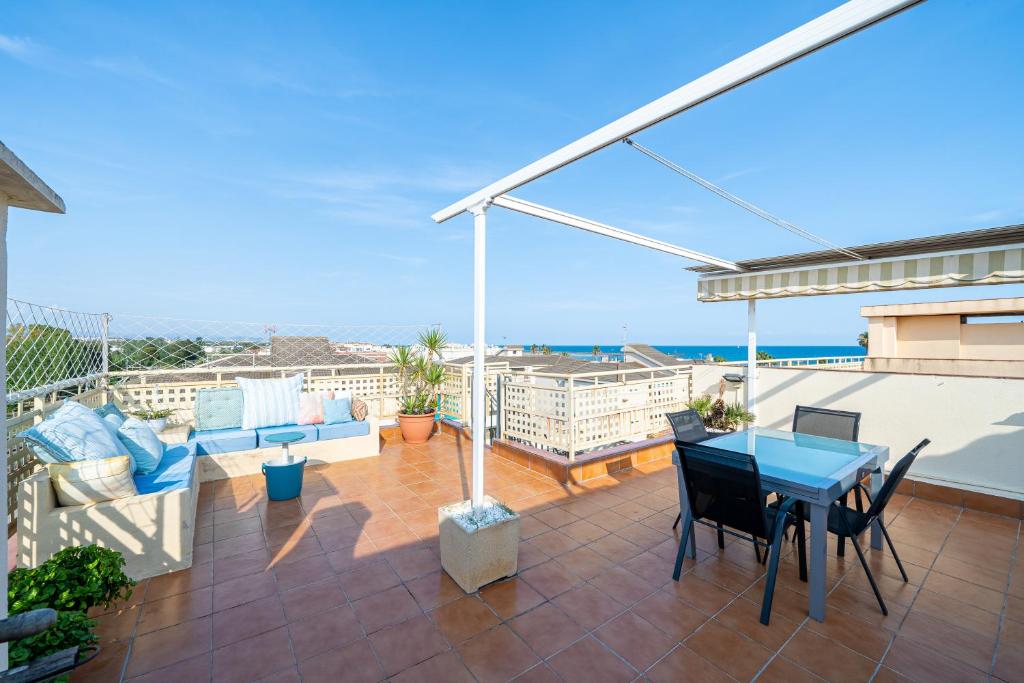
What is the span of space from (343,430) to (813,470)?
490cm

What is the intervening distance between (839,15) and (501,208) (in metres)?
1.90

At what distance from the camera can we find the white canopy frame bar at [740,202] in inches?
98.2

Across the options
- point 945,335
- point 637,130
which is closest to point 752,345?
point 637,130

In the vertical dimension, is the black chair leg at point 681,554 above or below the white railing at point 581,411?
below

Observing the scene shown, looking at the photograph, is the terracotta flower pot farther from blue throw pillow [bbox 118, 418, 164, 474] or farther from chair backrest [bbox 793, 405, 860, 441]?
chair backrest [bbox 793, 405, 860, 441]

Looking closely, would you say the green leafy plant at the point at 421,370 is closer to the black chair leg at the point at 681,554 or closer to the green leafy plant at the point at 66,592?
the green leafy plant at the point at 66,592

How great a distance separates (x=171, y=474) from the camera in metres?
3.34

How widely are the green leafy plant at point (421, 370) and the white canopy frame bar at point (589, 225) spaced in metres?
3.92

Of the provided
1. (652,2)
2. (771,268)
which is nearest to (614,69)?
(652,2)

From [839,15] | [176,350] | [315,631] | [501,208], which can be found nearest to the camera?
[839,15]

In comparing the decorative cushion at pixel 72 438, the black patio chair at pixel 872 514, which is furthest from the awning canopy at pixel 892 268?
the decorative cushion at pixel 72 438

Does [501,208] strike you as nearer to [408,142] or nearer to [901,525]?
[901,525]

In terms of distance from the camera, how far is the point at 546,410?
514cm

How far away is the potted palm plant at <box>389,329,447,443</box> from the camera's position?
6.16 m
